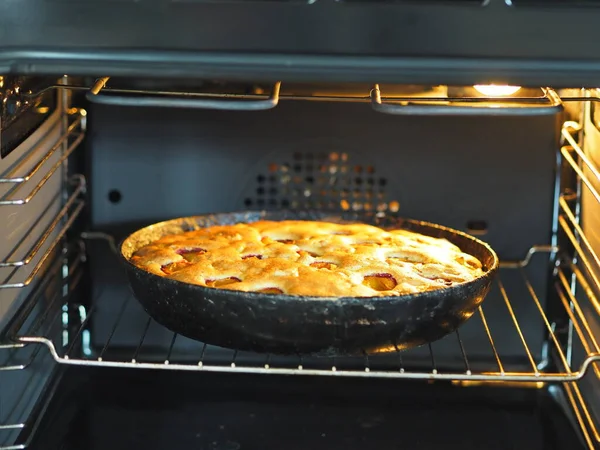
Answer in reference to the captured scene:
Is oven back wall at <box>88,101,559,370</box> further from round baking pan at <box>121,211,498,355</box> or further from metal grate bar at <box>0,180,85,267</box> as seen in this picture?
round baking pan at <box>121,211,498,355</box>

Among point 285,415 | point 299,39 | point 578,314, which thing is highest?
point 299,39

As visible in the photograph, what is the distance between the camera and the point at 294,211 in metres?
1.45

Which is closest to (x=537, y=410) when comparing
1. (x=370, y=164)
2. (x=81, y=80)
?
(x=370, y=164)

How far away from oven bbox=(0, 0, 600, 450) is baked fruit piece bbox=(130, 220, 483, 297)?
A: 93 millimetres

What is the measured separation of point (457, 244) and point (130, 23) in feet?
2.22

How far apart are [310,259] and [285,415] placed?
0.85 ft

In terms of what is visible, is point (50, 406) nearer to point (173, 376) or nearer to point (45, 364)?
point (45, 364)

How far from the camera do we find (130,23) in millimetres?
863

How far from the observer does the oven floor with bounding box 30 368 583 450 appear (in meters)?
1.24

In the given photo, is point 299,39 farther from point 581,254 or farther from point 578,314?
point 578,314

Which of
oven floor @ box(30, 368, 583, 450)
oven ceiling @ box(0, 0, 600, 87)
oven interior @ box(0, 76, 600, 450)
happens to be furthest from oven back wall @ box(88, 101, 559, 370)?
oven ceiling @ box(0, 0, 600, 87)

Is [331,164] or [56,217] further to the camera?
[331,164]

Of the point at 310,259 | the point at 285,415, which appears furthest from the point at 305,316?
the point at 285,415

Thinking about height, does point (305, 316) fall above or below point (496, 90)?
below
